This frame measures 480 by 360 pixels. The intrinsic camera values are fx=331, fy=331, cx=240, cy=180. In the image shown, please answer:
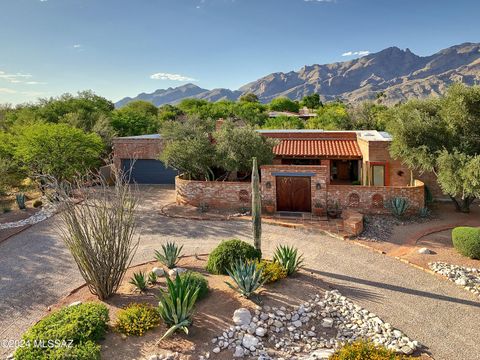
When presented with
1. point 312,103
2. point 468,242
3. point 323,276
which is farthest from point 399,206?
point 312,103

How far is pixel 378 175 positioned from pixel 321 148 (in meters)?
5.08

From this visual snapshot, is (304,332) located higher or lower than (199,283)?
lower

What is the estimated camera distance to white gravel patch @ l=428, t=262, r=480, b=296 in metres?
Result: 10.9

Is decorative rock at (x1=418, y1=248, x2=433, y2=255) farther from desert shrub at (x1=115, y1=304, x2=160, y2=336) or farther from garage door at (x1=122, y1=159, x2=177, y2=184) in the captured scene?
garage door at (x1=122, y1=159, x2=177, y2=184)

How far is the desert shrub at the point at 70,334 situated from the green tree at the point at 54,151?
49.8ft

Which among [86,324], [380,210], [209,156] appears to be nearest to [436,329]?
[86,324]

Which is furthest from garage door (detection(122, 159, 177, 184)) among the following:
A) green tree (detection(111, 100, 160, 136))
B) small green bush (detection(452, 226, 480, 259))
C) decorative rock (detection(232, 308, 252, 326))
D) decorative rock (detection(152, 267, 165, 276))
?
small green bush (detection(452, 226, 480, 259))

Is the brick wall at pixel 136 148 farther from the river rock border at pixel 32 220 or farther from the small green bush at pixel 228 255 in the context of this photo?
the small green bush at pixel 228 255

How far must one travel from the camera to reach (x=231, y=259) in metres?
11.7

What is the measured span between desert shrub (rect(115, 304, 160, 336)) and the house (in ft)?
37.8

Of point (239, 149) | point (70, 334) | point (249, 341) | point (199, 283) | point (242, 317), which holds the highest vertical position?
point (239, 149)

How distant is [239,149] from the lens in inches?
803

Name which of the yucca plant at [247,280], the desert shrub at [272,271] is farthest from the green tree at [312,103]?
the yucca plant at [247,280]

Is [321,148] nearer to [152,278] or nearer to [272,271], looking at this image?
[272,271]
